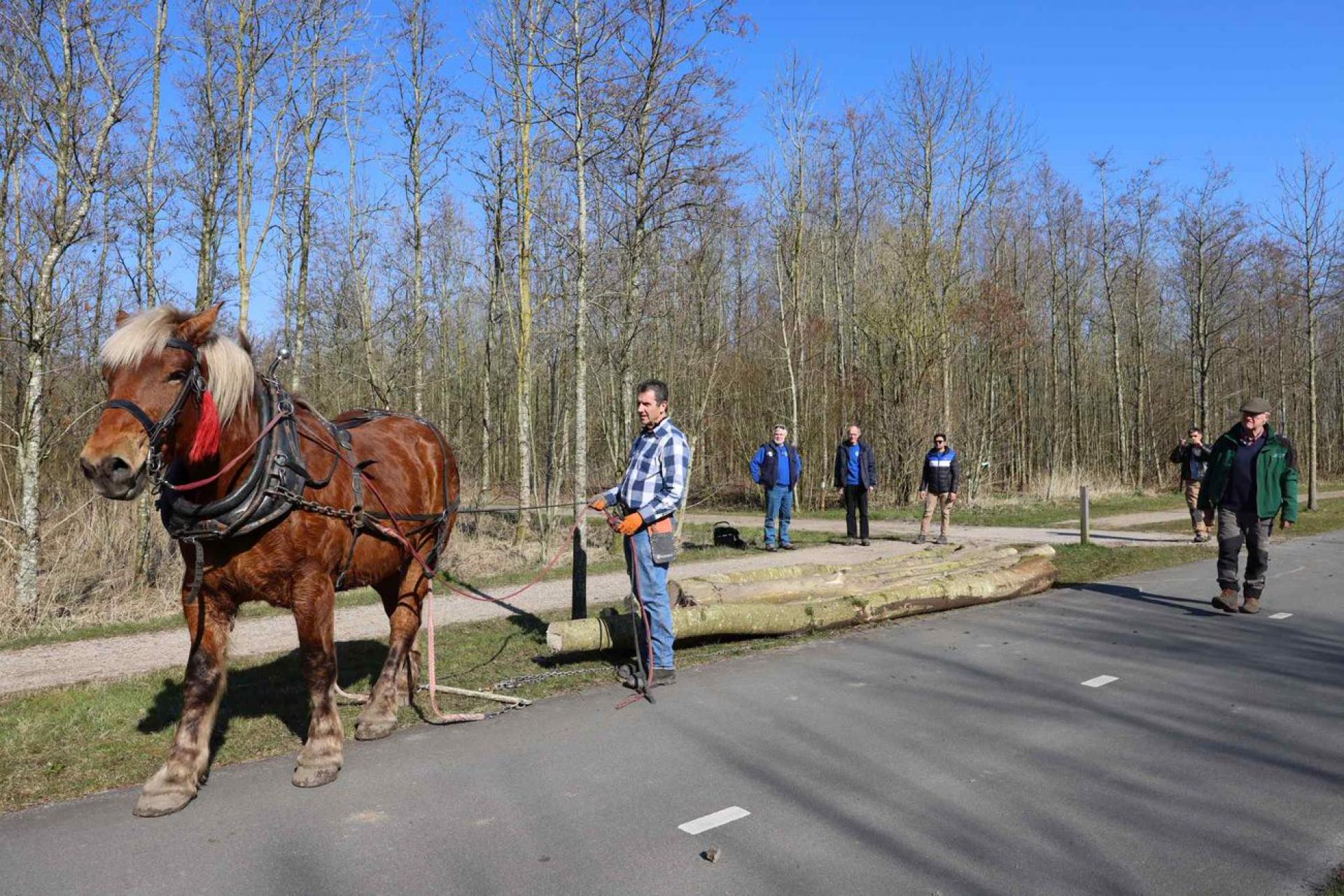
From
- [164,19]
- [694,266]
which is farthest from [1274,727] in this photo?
[694,266]

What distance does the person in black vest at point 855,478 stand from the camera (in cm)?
1555

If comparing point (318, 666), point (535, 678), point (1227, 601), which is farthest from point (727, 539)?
point (318, 666)

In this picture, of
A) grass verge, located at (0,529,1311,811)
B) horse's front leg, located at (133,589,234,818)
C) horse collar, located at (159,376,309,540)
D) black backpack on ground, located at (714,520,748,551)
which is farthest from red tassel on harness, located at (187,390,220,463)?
black backpack on ground, located at (714,520,748,551)

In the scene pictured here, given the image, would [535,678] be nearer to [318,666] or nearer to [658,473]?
[658,473]

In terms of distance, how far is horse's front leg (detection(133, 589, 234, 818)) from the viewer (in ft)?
14.1

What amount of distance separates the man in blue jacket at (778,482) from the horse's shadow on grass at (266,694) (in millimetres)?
8256

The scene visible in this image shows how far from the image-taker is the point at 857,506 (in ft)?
52.2

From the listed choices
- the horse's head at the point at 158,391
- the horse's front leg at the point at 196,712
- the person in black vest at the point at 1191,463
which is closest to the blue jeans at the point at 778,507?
the person in black vest at the point at 1191,463

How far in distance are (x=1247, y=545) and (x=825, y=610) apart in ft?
15.2

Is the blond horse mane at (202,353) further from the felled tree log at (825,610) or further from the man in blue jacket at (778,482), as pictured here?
the man in blue jacket at (778,482)

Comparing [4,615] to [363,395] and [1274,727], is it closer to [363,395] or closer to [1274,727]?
[1274,727]

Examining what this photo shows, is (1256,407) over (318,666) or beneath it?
over

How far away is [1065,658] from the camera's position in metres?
7.43

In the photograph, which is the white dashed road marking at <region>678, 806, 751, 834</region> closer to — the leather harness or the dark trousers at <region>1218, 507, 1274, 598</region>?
the leather harness
